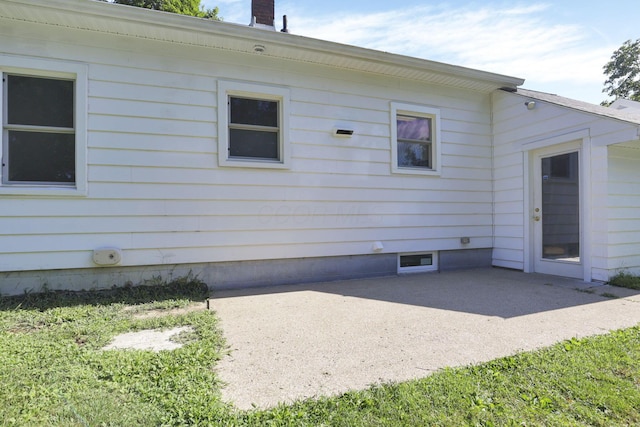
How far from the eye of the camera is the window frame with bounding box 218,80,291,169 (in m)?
4.66

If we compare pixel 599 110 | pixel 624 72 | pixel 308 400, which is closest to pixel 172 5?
pixel 599 110

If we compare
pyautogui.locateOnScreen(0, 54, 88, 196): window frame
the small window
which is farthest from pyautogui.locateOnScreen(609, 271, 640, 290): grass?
the small window

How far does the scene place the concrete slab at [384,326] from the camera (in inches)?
85.7

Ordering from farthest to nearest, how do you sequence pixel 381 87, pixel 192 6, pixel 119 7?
pixel 192 6, pixel 381 87, pixel 119 7

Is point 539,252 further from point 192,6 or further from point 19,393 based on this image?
point 192,6

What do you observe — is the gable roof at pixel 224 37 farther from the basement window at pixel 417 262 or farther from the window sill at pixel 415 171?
the basement window at pixel 417 262

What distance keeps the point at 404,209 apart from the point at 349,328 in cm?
313

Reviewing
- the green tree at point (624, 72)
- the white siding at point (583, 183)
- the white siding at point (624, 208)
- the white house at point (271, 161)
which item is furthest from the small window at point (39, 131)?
the green tree at point (624, 72)

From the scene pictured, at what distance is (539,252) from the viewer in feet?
18.8

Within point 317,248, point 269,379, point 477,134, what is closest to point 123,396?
point 269,379

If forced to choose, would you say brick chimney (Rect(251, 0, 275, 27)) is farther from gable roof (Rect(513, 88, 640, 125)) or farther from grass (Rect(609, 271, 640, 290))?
grass (Rect(609, 271, 640, 290))

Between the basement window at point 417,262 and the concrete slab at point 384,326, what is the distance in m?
0.71

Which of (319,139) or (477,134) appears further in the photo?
(477,134)

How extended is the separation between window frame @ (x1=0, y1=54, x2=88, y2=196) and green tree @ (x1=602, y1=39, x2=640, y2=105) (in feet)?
92.9
